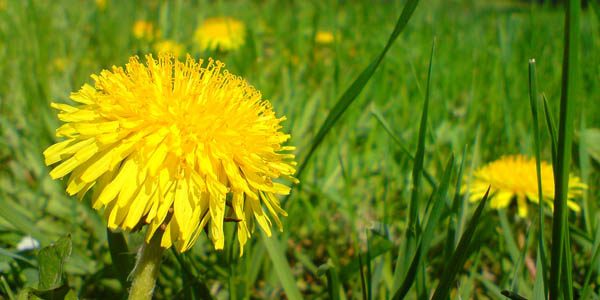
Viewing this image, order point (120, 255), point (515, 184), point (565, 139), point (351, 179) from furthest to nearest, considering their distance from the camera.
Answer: point (351, 179)
point (515, 184)
point (120, 255)
point (565, 139)

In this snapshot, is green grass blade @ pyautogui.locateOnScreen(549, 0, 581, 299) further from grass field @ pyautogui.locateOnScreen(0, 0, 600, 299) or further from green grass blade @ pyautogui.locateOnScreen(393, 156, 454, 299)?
green grass blade @ pyautogui.locateOnScreen(393, 156, 454, 299)

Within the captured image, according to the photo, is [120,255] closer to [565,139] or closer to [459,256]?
[459,256]

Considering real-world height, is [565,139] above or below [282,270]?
above

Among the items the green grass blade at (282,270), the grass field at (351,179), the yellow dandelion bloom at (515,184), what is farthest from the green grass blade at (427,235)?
the yellow dandelion bloom at (515,184)

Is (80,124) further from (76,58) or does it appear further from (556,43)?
(556,43)

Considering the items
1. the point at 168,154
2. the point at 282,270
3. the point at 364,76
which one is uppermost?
the point at 364,76

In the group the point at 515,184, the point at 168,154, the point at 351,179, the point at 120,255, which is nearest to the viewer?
the point at 168,154

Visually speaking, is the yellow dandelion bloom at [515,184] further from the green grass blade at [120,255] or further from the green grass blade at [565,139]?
the green grass blade at [120,255]

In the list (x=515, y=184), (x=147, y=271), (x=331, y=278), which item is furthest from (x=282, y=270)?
(x=515, y=184)
